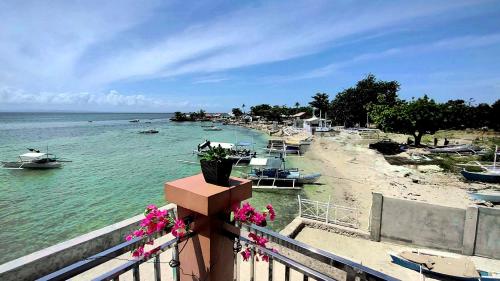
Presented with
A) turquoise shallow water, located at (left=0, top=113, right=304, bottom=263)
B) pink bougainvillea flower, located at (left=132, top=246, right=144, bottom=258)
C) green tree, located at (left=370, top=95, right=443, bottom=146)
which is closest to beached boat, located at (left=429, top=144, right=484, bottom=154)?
green tree, located at (left=370, top=95, right=443, bottom=146)

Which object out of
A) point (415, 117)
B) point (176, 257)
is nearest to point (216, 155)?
point (176, 257)

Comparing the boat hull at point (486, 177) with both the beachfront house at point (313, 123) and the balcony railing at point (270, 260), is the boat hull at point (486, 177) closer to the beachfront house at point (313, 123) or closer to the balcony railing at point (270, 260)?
the balcony railing at point (270, 260)

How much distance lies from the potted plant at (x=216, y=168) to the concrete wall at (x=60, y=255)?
2565 millimetres

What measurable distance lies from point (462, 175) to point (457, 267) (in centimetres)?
1885

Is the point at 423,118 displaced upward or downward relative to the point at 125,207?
upward

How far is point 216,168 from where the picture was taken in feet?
9.62

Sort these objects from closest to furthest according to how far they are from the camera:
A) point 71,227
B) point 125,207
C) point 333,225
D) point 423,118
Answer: point 333,225 < point 71,227 < point 125,207 < point 423,118

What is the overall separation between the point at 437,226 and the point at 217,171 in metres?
10.7

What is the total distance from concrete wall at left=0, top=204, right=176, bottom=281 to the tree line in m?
38.3

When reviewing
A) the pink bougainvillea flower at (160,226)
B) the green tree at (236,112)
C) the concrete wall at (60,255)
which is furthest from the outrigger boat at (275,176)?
the green tree at (236,112)

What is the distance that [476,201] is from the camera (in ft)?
55.6

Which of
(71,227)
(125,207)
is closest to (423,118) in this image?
(125,207)

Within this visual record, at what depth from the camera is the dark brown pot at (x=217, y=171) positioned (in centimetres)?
295

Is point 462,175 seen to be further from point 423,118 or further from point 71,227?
point 71,227
